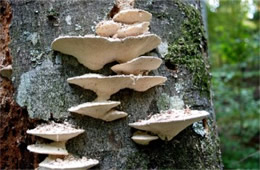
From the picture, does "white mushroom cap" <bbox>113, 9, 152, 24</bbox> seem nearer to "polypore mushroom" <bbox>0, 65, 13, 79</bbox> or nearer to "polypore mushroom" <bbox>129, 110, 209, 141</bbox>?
"polypore mushroom" <bbox>129, 110, 209, 141</bbox>

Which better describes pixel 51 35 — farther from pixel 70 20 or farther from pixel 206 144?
Answer: pixel 206 144

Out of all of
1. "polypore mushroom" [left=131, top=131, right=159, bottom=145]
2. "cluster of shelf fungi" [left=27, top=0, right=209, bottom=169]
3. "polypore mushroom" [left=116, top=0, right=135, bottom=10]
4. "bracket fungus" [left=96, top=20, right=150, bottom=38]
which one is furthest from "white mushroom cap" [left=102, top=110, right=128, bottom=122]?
"polypore mushroom" [left=116, top=0, right=135, bottom=10]

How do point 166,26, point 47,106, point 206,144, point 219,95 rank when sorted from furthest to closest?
point 219,95 < point 166,26 < point 206,144 < point 47,106

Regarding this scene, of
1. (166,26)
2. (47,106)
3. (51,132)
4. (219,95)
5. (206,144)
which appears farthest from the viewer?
(219,95)

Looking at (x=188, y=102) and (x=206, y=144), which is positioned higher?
(x=188, y=102)

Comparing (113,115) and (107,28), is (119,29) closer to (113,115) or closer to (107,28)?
(107,28)

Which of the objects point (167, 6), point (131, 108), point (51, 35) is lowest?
point (131, 108)

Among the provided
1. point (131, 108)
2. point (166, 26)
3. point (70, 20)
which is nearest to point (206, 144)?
point (131, 108)
